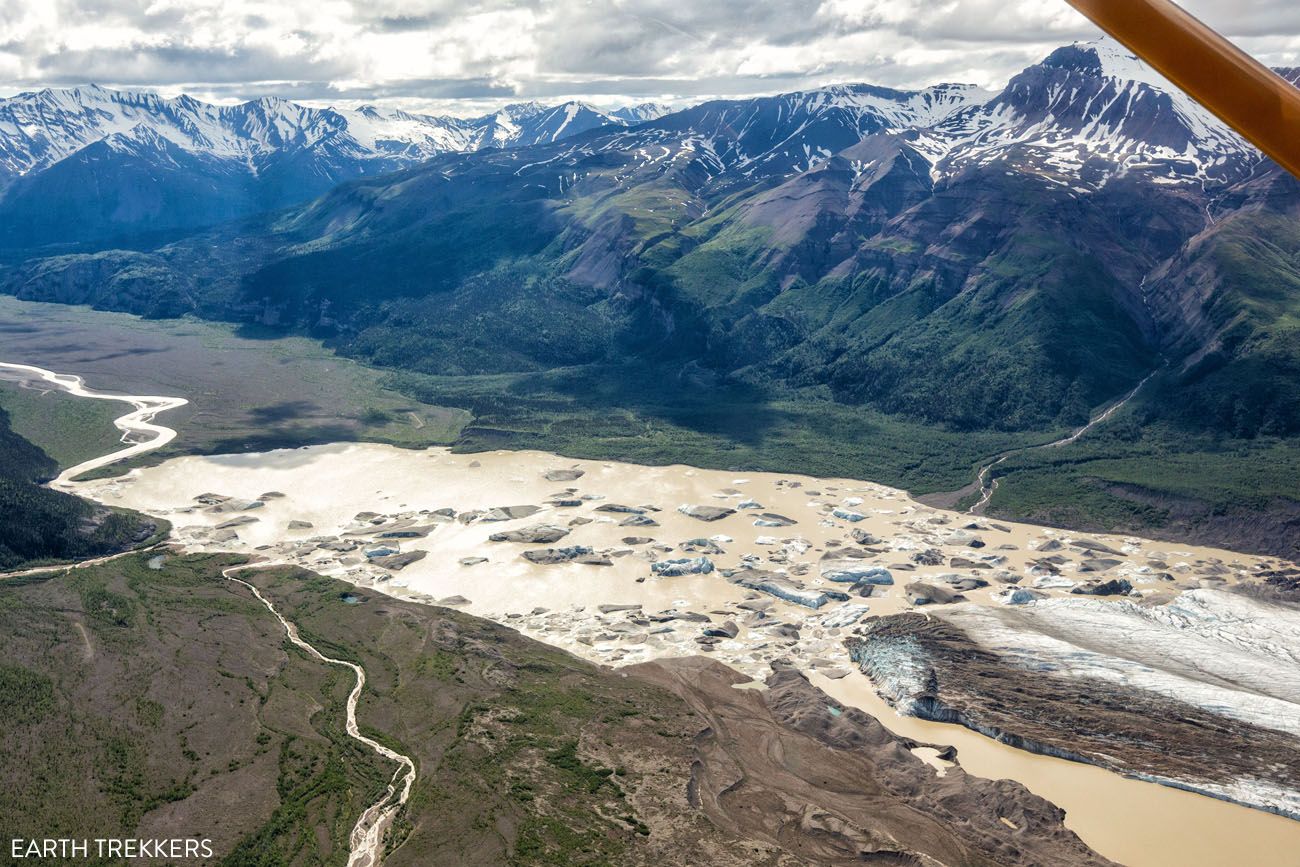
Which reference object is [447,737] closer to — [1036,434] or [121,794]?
[121,794]

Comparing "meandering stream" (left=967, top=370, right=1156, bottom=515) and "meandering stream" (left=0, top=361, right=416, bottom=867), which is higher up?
"meandering stream" (left=967, top=370, right=1156, bottom=515)

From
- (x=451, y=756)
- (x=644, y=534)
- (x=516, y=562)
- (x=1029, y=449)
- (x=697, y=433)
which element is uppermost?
(x=1029, y=449)

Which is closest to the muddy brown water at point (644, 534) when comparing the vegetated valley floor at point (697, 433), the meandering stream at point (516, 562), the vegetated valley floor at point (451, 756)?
the meandering stream at point (516, 562)

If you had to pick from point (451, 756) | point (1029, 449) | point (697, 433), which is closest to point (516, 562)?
point (451, 756)

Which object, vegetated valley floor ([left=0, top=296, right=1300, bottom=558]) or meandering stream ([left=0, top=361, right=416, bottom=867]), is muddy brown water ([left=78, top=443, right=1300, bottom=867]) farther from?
meandering stream ([left=0, top=361, right=416, bottom=867])

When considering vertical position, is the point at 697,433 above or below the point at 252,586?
above

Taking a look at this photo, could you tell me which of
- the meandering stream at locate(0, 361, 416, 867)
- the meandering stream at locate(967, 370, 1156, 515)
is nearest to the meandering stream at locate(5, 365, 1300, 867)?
the meandering stream at locate(0, 361, 416, 867)

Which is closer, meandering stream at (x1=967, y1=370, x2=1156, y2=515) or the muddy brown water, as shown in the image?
the muddy brown water

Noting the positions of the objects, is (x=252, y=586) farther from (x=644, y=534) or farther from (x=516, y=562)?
(x=644, y=534)

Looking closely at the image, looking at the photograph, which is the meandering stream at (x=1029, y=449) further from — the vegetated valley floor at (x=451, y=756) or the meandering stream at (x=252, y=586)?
the meandering stream at (x=252, y=586)

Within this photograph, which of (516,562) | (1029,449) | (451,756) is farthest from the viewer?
(1029,449)

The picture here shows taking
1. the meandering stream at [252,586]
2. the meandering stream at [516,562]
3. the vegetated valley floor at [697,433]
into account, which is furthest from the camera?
the vegetated valley floor at [697,433]
